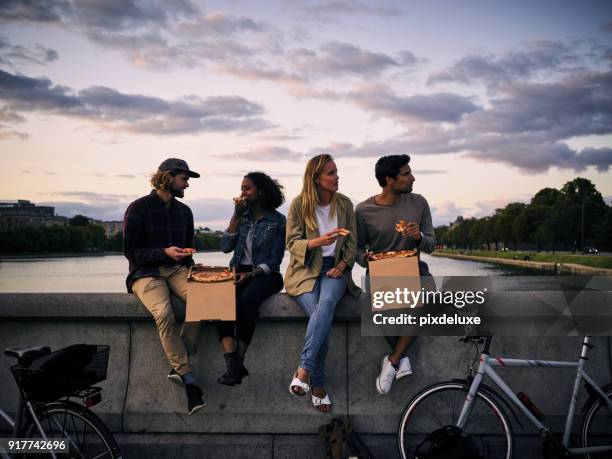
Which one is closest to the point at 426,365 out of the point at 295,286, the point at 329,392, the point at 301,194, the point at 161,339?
the point at 329,392

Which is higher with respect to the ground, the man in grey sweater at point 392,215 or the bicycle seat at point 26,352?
the man in grey sweater at point 392,215

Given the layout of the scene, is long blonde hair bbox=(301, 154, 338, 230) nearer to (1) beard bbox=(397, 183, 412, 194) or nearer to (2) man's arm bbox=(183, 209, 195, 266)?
(1) beard bbox=(397, 183, 412, 194)

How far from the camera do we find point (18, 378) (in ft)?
13.8

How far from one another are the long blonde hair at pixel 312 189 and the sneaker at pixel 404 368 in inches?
54.9

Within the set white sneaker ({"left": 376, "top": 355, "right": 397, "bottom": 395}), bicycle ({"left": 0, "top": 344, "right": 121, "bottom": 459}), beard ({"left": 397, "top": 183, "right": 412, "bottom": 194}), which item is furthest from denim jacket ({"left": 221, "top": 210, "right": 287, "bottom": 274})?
bicycle ({"left": 0, "top": 344, "right": 121, "bottom": 459})

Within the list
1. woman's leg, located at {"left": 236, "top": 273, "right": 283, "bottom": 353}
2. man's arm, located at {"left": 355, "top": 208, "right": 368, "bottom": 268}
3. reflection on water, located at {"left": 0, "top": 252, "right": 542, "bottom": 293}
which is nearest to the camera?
woman's leg, located at {"left": 236, "top": 273, "right": 283, "bottom": 353}

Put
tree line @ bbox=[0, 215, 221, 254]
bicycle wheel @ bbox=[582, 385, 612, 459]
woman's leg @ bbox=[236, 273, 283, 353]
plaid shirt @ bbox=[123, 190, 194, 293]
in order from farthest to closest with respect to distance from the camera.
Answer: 1. tree line @ bbox=[0, 215, 221, 254]
2. plaid shirt @ bbox=[123, 190, 194, 293]
3. woman's leg @ bbox=[236, 273, 283, 353]
4. bicycle wheel @ bbox=[582, 385, 612, 459]

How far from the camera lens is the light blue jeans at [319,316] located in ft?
16.5

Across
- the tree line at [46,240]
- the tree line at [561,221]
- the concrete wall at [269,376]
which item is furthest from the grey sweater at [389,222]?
the tree line at [46,240]

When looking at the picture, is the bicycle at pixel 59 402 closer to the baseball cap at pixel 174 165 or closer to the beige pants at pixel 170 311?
the beige pants at pixel 170 311

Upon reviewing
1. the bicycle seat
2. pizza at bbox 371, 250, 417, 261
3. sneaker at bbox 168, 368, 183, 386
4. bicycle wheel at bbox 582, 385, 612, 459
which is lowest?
bicycle wheel at bbox 582, 385, 612, 459

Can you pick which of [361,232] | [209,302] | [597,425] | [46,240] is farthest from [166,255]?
[46,240]

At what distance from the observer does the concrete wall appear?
215 inches

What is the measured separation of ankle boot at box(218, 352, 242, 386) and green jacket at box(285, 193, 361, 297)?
72 centimetres
